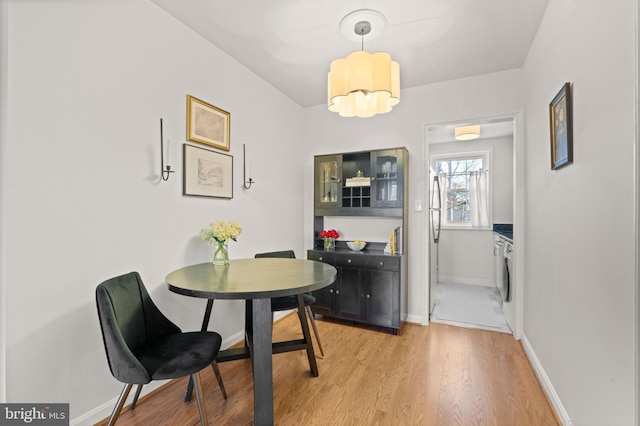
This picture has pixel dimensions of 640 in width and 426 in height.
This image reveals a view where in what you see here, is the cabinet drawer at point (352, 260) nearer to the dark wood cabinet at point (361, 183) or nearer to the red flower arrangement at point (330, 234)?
the red flower arrangement at point (330, 234)

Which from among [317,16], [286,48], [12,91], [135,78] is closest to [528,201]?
[317,16]

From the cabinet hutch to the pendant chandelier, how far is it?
1.27 metres

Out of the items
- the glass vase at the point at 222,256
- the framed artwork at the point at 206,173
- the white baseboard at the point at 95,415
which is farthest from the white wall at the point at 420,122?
the white baseboard at the point at 95,415

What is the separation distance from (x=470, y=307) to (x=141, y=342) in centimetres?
367

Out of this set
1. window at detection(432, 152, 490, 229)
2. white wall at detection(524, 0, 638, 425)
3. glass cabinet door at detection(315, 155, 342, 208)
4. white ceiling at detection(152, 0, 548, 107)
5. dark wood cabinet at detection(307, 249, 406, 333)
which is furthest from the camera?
window at detection(432, 152, 490, 229)

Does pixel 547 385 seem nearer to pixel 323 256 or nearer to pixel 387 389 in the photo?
pixel 387 389

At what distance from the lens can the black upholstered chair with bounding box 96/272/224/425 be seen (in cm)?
141

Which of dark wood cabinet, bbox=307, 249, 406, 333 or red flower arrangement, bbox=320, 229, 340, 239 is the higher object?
red flower arrangement, bbox=320, 229, 340, 239

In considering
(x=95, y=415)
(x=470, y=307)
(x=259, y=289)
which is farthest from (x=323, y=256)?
(x=95, y=415)

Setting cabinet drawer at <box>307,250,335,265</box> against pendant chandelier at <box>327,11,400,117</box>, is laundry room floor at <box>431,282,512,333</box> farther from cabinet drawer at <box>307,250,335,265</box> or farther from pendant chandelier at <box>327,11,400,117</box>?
pendant chandelier at <box>327,11,400,117</box>

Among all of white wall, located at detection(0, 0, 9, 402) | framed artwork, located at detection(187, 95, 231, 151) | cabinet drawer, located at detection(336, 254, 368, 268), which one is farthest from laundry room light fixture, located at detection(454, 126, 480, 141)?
white wall, located at detection(0, 0, 9, 402)

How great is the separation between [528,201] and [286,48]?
250 centimetres

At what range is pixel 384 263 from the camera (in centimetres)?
307

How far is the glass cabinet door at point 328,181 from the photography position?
3.55 metres
